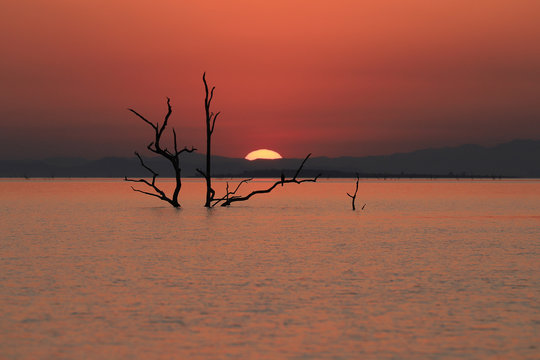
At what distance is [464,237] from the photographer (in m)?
36.1

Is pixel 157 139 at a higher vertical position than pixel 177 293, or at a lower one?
higher

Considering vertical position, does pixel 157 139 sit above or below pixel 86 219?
above

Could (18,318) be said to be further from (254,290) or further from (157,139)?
(157,139)

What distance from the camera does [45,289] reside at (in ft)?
62.3

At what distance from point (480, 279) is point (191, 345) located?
10.7m

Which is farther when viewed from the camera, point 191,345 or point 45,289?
point 45,289

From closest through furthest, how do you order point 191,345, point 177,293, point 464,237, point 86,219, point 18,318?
point 191,345 < point 18,318 < point 177,293 < point 464,237 < point 86,219

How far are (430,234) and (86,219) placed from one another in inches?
925

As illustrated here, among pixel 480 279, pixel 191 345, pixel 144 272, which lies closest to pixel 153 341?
pixel 191 345

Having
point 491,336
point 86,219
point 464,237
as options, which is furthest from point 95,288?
point 86,219

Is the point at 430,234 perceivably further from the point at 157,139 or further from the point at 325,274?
the point at 157,139

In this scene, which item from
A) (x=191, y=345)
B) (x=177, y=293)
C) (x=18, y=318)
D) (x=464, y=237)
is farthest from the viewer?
(x=464, y=237)

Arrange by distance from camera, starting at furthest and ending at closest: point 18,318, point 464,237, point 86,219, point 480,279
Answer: point 86,219
point 464,237
point 480,279
point 18,318

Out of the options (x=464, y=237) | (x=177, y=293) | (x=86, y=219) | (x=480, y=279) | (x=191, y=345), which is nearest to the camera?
→ (x=191, y=345)
